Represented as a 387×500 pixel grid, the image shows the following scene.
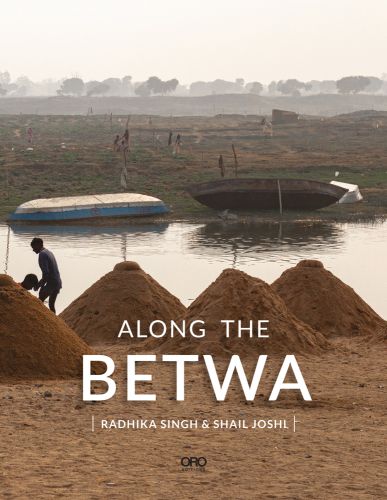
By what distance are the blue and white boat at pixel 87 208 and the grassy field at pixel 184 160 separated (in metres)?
1.45

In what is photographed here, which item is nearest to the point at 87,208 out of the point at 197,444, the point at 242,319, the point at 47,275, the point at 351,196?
the point at 351,196

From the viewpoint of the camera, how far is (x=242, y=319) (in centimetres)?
1669

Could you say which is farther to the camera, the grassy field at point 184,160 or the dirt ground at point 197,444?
the grassy field at point 184,160

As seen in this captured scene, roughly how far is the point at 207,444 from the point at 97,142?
68.5 m

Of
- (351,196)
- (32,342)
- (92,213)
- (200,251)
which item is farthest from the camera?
(351,196)

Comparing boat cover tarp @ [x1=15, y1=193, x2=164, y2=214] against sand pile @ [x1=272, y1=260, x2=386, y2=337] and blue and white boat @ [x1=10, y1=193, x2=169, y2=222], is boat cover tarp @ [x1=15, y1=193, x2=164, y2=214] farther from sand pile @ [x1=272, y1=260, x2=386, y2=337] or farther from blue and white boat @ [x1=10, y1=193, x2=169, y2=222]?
sand pile @ [x1=272, y1=260, x2=386, y2=337]

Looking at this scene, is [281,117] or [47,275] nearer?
[47,275]

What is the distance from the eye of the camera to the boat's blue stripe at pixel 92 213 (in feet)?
147

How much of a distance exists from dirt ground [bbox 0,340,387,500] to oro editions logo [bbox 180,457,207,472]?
5cm

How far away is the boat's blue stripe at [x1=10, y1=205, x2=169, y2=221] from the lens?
44.9 meters

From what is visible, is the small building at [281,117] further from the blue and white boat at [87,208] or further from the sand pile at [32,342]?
the sand pile at [32,342]

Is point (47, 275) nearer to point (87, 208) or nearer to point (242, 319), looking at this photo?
point (242, 319)

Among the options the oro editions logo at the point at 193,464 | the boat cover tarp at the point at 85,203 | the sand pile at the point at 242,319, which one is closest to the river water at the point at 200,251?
the boat cover tarp at the point at 85,203

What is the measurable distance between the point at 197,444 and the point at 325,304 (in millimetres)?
8620
